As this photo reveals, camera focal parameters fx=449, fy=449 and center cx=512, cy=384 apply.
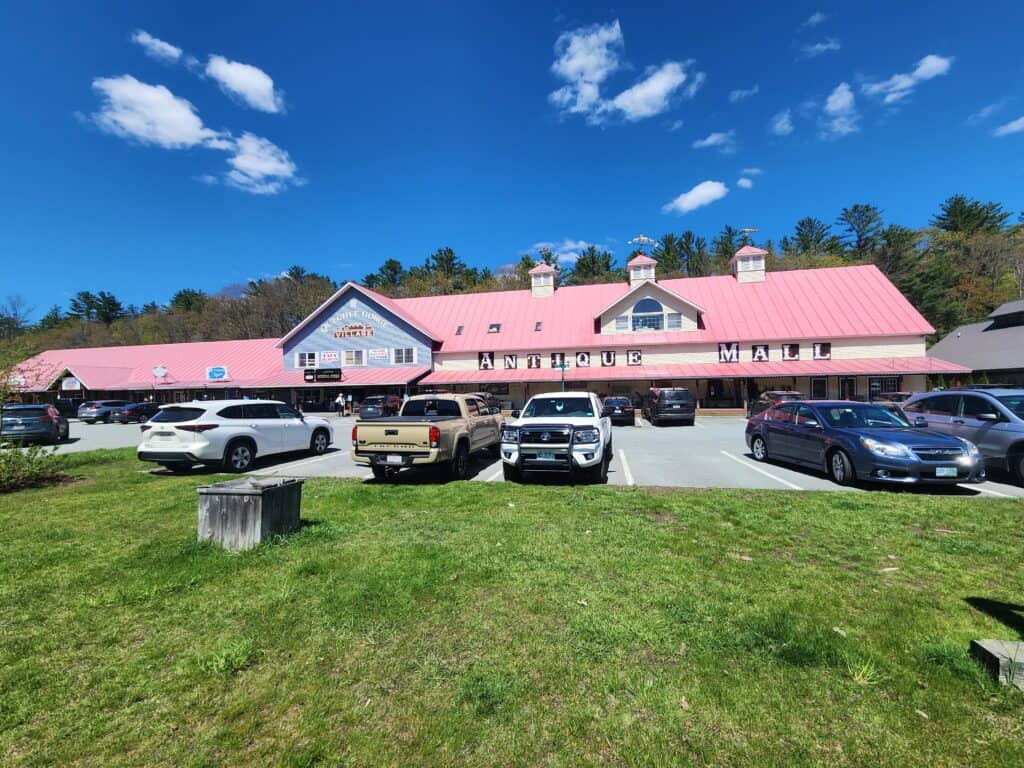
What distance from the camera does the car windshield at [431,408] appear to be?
10.7 m

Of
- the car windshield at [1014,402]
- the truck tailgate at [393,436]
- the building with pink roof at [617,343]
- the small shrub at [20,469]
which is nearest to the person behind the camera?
the truck tailgate at [393,436]

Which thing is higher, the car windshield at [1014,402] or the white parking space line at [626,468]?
the car windshield at [1014,402]

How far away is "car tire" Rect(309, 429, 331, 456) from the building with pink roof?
2010 centimetres

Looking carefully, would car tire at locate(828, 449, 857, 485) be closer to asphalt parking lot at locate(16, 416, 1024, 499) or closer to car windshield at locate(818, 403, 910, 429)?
asphalt parking lot at locate(16, 416, 1024, 499)

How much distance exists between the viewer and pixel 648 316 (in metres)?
34.6

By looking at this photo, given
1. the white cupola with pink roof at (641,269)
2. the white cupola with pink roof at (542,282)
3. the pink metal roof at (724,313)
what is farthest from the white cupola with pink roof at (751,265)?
the white cupola with pink roof at (542,282)

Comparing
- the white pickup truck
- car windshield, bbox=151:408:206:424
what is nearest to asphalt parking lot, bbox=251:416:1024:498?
the white pickup truck

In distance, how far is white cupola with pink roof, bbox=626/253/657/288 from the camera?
3681cm

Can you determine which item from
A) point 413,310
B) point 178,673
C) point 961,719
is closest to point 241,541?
point 178,673

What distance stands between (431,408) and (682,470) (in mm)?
6206

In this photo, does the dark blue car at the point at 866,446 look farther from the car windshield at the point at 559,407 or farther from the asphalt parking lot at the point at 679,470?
the car windshield at the point at 559,407

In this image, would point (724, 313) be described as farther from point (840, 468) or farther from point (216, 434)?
point (216, 434)

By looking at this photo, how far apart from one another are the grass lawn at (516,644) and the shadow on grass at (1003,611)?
0.09ft

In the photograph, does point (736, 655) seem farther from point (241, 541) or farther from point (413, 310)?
point (413, 310)
